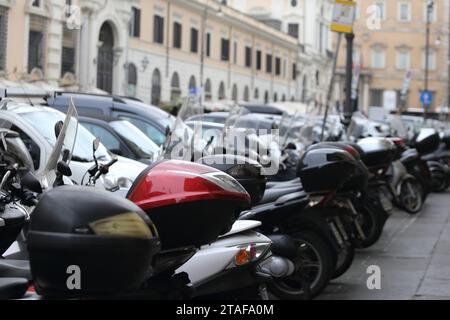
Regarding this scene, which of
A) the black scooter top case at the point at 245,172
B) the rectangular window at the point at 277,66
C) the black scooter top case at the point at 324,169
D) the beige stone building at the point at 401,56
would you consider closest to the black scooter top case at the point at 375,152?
the black scooter top case at the point at 324,169

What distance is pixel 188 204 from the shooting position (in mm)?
3146

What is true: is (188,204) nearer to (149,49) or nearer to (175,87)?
(149,49)

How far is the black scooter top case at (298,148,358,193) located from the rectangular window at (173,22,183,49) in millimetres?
38582

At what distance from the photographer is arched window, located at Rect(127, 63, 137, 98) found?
3797 cm

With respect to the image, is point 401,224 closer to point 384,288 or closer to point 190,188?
point 384,288

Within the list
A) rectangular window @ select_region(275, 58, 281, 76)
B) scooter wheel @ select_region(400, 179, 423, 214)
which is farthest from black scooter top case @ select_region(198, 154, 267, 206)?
rectangular window @ select_region(275, 58, 281, 76)

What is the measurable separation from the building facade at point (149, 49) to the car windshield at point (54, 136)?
763 centimetres

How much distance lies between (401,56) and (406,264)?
76.8 m

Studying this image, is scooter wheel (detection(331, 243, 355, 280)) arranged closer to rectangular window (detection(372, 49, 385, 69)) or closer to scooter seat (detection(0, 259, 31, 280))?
scooter seat (detection(0, 259, 31, 280))

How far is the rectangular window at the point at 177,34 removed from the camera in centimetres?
4528

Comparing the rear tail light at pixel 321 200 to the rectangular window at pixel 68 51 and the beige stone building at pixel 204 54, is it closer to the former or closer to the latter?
the rectangular window at pixel 68 51

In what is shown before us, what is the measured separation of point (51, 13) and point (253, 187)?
17541 millimetres

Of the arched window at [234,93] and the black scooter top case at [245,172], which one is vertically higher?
the arched window at [234,93]
